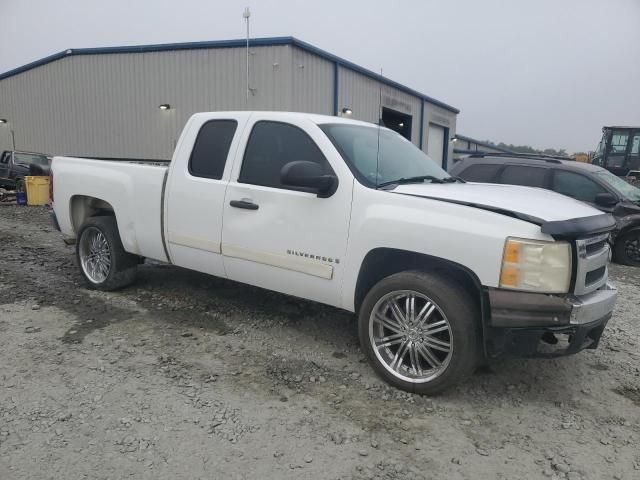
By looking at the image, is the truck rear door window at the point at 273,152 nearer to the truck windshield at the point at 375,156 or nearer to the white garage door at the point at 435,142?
the truck windshield at the point at 375,156

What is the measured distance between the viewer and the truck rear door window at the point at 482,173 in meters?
8.30

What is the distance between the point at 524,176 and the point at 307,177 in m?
5.87

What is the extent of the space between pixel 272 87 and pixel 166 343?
41.2 ft

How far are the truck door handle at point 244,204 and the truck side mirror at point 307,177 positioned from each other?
576 mm

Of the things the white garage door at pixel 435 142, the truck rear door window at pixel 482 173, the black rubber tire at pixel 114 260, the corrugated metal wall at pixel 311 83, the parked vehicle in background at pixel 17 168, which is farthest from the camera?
the white garage door at pixel 435 142

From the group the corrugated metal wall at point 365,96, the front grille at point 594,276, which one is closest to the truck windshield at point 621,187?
the front grille at point 594,276

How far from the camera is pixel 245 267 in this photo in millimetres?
4195

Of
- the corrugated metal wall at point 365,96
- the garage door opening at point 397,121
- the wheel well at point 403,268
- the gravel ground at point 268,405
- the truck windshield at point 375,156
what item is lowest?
the gravel ground at point 268,405

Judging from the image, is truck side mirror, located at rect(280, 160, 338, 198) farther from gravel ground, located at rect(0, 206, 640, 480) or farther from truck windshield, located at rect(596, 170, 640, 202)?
truck windshield, located at rect(596, 170, 640, 202)

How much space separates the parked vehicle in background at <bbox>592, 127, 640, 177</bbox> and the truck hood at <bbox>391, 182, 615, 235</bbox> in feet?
63.8

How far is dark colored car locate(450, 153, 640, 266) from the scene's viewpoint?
801cm

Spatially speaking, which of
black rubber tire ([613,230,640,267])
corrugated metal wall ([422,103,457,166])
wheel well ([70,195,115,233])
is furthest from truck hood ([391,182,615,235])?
corrugated metal wall ([422,103,457,166])

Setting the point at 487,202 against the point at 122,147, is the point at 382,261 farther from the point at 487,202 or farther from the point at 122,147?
the point at 122,147

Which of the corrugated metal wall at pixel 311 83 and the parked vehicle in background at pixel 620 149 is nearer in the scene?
the corrugated metal wall at pixel 311 83
